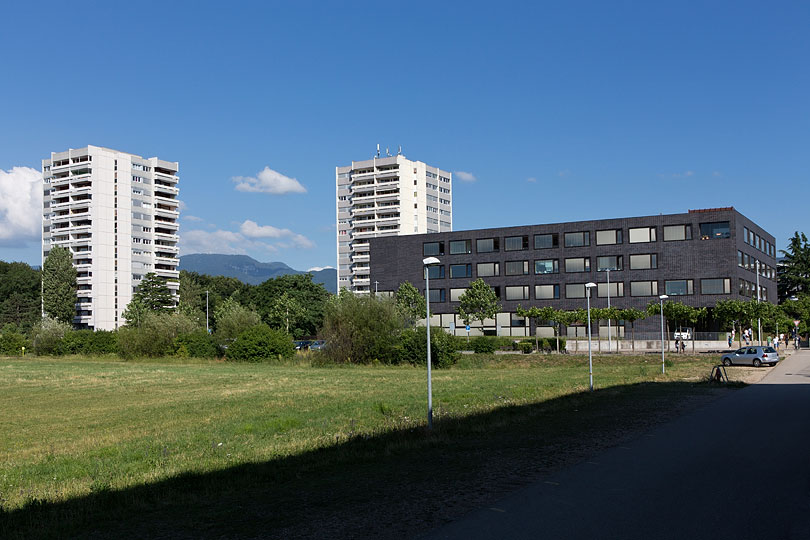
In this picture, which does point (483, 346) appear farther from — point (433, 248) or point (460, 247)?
point (433, 248)

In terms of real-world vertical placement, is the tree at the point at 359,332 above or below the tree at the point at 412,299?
below

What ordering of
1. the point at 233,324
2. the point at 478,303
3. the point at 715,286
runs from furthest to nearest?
the point at 478,303
the point at 715,286
the point at 233,324

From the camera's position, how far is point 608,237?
9825cm

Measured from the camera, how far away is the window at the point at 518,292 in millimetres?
104062

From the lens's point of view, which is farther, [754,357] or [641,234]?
[641,234]

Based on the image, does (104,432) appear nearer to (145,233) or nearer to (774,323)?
(774,323)

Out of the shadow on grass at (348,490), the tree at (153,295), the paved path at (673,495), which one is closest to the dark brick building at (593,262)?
the tree at (153,295)

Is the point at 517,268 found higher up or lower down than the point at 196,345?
higher up

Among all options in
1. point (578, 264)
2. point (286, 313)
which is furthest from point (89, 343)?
point (578, 264)

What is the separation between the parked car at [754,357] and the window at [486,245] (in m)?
54.5

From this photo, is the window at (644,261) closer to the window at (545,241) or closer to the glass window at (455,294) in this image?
the window at (545,241)

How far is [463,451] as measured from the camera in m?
14.9

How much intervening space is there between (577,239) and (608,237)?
14.7ft

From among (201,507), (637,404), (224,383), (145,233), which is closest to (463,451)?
(201,507)
